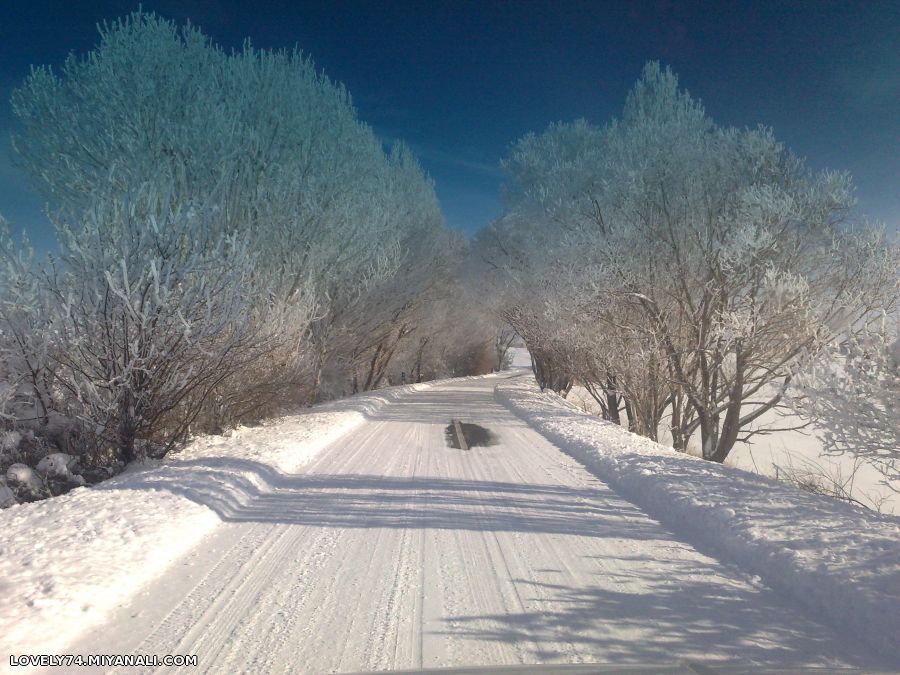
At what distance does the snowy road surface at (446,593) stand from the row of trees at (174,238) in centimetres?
343

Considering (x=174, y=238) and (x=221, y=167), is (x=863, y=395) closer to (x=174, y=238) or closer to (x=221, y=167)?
(x=174, y=238)

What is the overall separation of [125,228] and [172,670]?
6.82m

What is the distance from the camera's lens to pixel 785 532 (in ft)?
15.8

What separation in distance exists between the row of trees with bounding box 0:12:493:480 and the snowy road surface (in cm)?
343

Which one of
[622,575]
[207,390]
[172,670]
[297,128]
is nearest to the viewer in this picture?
[172,670]

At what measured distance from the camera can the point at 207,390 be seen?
9.89 metres

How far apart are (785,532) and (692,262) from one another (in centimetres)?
1058

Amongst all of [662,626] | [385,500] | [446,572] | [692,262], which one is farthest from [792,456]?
[446,572]

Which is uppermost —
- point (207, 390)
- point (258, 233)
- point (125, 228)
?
point (258, 233)

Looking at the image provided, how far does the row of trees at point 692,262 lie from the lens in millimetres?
11547

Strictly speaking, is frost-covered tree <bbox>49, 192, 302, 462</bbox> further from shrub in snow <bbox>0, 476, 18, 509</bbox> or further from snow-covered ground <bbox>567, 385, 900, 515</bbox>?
snow-covered ground <bbox>567, 385, 900, 515</bbox>

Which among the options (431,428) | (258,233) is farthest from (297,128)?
(431,428)

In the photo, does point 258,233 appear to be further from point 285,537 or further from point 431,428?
point 285,537

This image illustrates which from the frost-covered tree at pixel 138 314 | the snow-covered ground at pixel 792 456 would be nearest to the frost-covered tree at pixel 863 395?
the frost-covered tree at pixel 138 314
